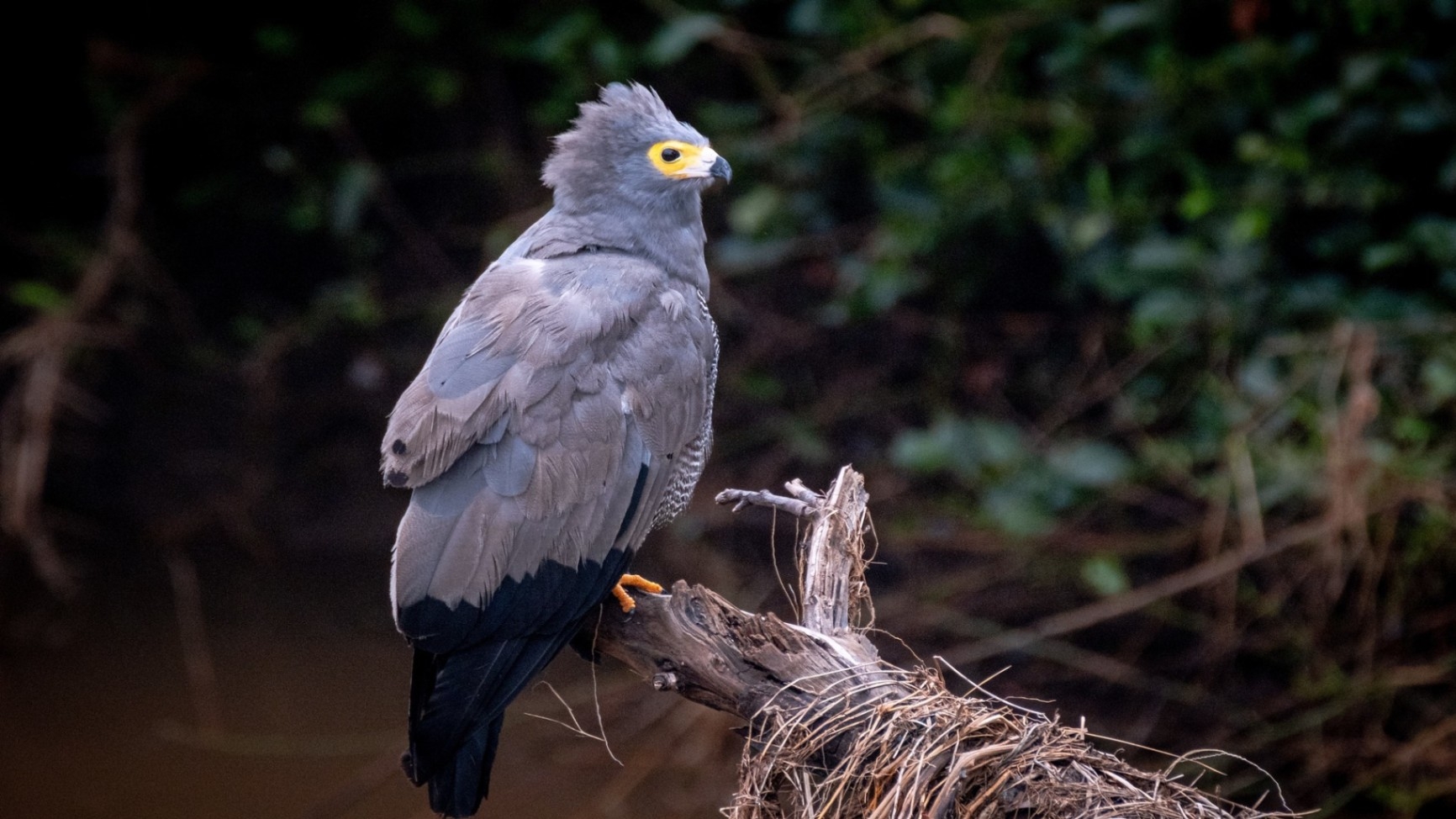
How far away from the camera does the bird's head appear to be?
272 cm

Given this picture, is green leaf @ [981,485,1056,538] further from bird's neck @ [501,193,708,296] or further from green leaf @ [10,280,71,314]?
green leaf @ [10,280,71,314]

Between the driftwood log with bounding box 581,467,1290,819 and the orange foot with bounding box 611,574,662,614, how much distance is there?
0.01 metres

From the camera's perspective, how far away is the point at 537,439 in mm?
2252

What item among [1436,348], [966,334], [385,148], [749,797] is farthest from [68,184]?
[1436,348]

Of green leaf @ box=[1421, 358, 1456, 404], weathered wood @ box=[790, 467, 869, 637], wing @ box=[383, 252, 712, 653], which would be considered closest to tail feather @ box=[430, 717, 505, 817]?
wing @ box=[383, 252, 712, 653]

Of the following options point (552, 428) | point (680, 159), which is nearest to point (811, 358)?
point (680, 159)

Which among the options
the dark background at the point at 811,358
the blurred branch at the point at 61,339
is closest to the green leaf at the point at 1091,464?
the dark background at the point at 811,358

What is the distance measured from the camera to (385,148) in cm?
549

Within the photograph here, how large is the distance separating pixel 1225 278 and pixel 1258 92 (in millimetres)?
577

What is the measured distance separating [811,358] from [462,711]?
3095 mm

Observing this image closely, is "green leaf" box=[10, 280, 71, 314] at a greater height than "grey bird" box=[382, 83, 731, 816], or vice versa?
"grey bird" box=[382, 83, 731, 816]

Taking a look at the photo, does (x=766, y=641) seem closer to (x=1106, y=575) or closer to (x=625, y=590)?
(x=625, y=590)

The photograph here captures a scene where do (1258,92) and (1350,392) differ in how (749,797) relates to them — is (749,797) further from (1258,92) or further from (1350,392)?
(1258,92)

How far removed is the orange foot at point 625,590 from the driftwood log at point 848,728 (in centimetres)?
1
